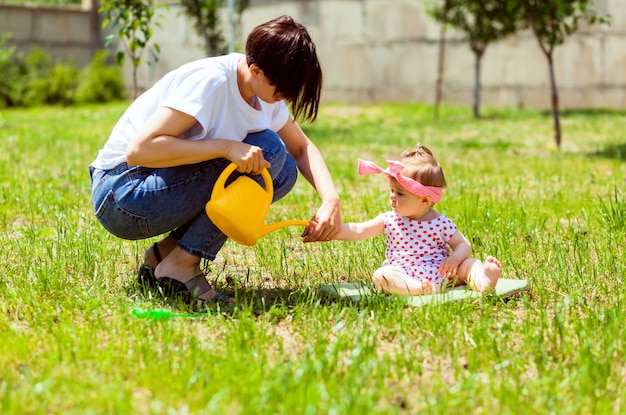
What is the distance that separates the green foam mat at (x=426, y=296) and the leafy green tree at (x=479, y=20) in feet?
22.8

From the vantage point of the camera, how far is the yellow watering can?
2.68m

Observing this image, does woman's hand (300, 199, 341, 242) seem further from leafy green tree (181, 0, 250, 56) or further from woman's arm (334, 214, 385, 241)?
leafy green tree (181, 0, 250, 56)

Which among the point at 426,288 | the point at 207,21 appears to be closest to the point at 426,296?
the point at 426,288

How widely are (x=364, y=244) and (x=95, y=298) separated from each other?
4.08ft

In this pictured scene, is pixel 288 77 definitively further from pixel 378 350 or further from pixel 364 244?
pixel 364 244

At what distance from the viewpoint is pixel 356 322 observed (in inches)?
98.2

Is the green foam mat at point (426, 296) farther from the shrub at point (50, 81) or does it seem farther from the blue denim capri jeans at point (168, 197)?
the shrub at point (50, 81)

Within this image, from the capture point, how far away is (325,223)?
2824 millimetres

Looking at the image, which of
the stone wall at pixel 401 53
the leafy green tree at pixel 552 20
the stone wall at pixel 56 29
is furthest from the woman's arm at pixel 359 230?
the stone wall at pixel 56 29

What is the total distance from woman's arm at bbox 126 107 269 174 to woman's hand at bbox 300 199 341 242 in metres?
0.29

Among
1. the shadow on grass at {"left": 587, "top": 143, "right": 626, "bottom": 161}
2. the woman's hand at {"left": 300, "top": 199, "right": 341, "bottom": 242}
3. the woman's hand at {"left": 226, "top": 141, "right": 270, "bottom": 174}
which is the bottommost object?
the shadow on grass at {"left": 587, "top": 143, "right": 626, "bottom": 161}

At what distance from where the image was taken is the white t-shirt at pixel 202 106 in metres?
2.66

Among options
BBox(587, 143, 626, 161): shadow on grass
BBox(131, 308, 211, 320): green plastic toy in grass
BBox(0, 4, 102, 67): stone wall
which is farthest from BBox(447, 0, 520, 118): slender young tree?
BBox(131, 308, 211, 320): green plastic toy in grass

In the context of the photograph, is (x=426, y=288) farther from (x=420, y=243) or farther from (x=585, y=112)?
(x=585, y=112)
